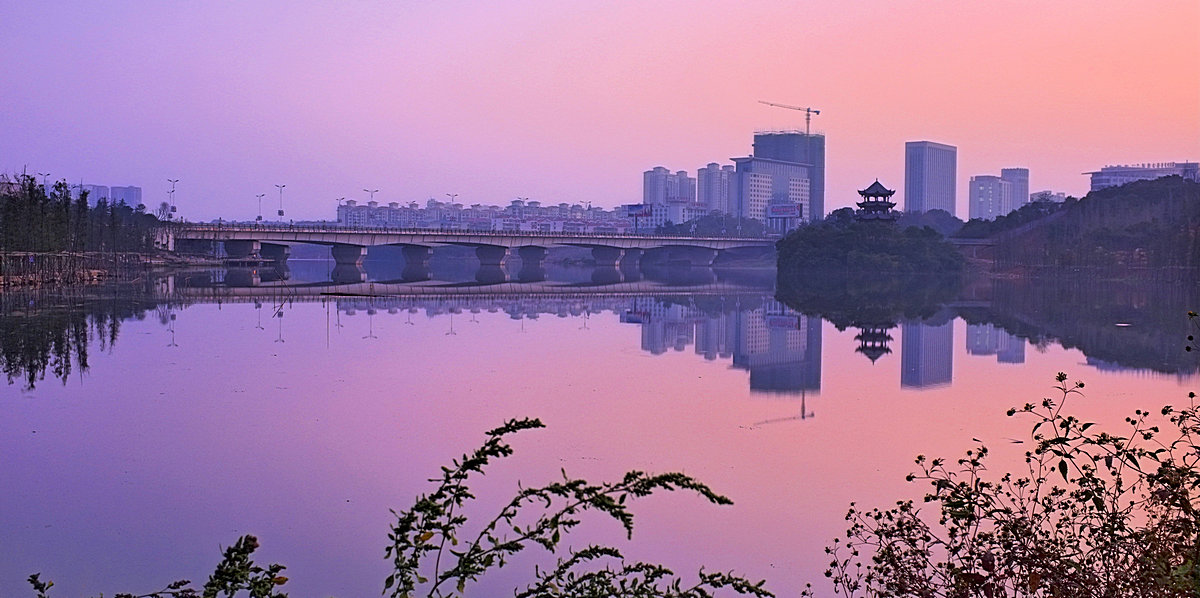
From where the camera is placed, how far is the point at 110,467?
1149 centimetres

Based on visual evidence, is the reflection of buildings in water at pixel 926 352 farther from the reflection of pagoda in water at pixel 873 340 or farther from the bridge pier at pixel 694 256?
the bridge pier at pixel 694 256

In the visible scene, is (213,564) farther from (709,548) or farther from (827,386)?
(827,386)

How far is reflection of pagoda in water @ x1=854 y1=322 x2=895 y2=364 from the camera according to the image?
2456cm

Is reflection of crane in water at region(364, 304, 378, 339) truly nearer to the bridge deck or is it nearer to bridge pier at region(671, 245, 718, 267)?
the bridge deck

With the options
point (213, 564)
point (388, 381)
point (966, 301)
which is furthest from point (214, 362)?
point (966, 301)

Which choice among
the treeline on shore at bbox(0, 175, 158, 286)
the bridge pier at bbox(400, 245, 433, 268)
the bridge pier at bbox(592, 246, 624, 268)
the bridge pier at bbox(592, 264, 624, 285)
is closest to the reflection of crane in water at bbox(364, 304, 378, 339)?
the treeline on shore at bbox(0, 175, 158, 286)

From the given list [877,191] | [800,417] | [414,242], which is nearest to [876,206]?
[877,191]

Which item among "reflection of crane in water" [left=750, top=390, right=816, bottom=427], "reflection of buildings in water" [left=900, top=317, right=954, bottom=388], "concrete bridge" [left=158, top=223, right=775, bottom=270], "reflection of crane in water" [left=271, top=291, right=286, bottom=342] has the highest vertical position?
"concrete bridge" [left=158, top=223, right=775, bottom=270]

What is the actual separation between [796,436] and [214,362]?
485 inches

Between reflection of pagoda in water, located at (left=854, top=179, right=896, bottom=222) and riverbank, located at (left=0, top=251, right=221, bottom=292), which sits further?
reflection of pagoda in water, located at (left=854, top=179, right=896, bottom=222)

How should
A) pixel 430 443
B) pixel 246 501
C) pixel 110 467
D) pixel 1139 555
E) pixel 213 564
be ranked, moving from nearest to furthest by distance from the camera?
pixel 1139 555 → pixel 213 564 → pixel 246 501 → pixel 110 467 → pixel 430 443

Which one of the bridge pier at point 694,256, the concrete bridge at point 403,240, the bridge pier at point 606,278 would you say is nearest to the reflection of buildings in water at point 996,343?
the bridge pier at point 606,278

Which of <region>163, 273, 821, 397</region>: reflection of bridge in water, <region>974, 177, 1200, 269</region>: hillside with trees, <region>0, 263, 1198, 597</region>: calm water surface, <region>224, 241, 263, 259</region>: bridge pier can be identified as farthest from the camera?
<region>224, 241, 263, 259</region>: bridge pier

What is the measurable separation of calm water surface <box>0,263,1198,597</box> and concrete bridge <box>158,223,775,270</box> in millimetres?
49131
